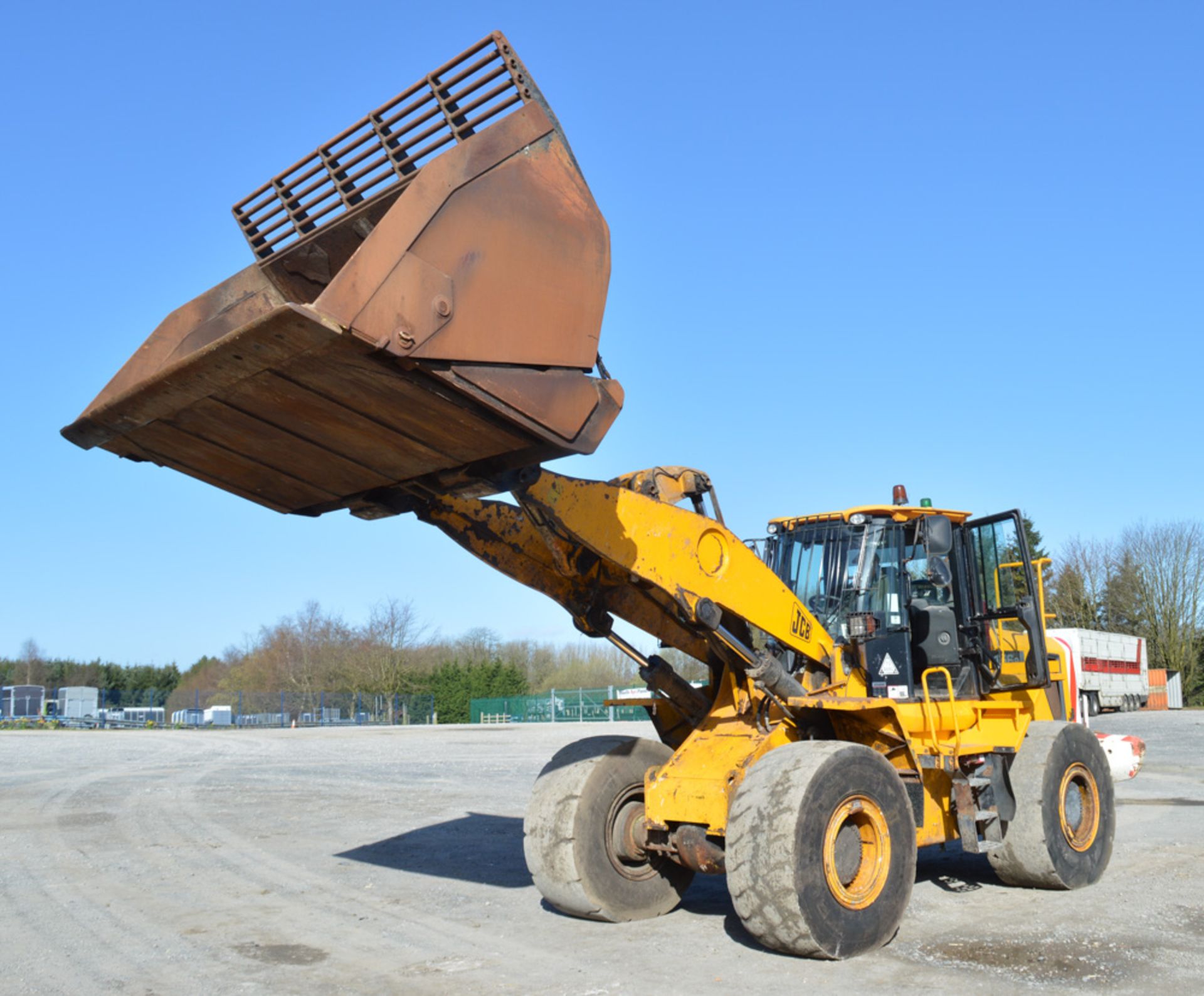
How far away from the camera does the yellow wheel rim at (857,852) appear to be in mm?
6039

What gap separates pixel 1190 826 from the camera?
36.6 ft

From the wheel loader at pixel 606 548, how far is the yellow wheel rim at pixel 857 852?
2 centimetres

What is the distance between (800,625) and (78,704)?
5571 centimetres

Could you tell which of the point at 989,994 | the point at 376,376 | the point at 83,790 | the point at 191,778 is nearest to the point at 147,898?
the point at 376,376

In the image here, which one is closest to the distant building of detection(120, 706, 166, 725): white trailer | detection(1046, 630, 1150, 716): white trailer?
detection(120, 706, 166, 725): white trailer

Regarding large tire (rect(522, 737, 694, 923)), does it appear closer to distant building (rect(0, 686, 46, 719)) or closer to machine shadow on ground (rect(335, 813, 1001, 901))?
machine shadow on ground (rect(335, 813, 1001, 901))

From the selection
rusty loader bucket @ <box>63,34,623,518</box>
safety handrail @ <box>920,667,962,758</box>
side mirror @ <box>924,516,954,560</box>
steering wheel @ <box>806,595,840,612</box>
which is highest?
rusty loader bucket @ <box>63,34,623,518</box>

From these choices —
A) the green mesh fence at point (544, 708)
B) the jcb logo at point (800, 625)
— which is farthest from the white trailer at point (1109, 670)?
the jcb logo at point (800, 625)

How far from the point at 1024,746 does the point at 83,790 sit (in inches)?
559

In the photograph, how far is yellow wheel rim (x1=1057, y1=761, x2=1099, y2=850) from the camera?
8094mm

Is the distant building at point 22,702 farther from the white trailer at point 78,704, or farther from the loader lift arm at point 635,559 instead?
the loader lift arm at point 635,559

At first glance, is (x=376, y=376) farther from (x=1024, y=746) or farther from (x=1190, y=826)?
(x=1190, y=826)

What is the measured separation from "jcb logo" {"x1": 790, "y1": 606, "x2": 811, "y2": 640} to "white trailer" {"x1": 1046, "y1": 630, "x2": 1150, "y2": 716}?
83.3ft

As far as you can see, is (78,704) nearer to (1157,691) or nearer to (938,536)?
(1157,691)
